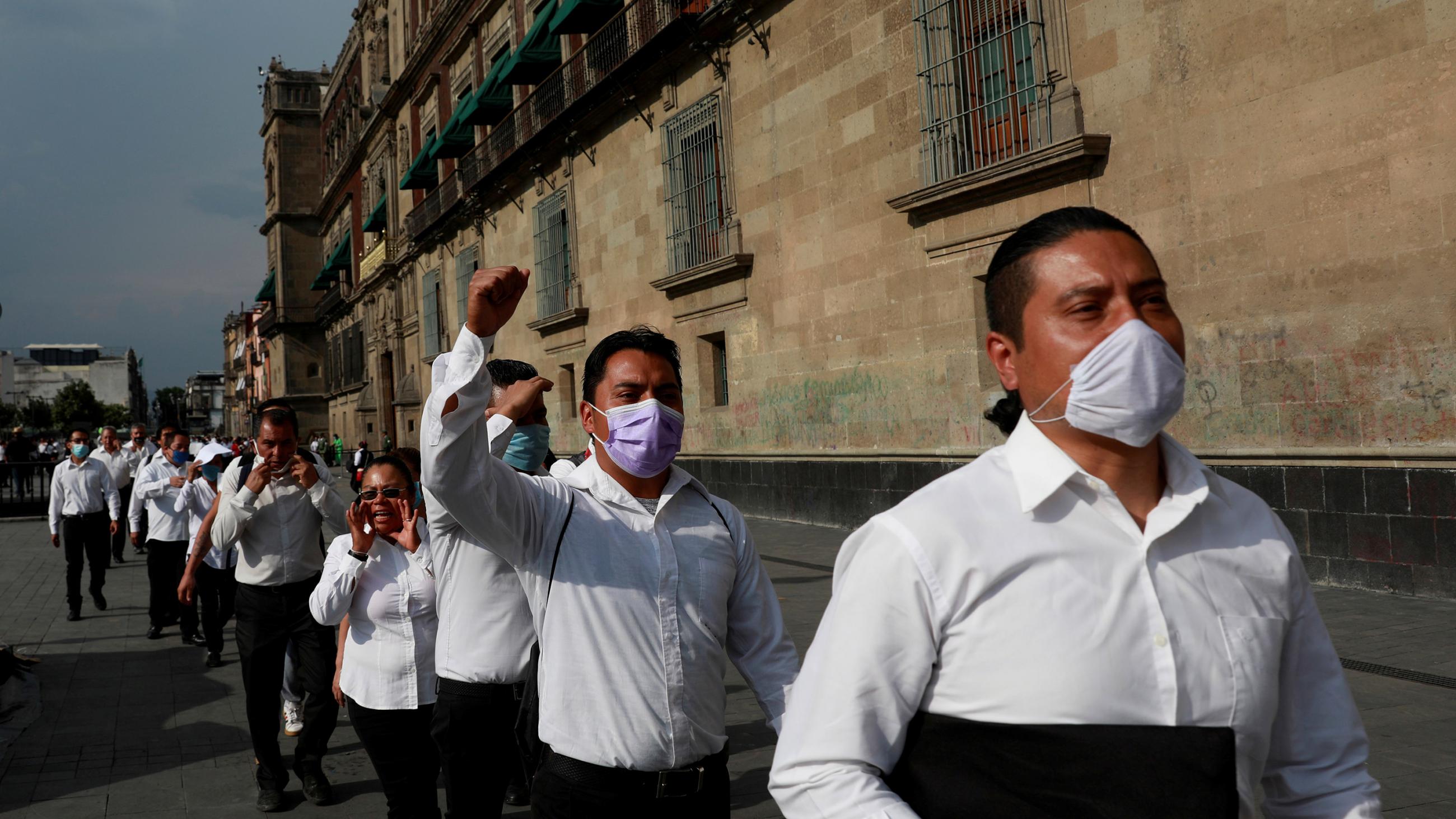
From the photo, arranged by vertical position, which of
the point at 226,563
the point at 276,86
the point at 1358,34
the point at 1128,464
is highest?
the point at 276,86

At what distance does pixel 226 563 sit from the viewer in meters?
8.46

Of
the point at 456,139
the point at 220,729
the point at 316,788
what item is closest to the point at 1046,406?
the point at 316,788

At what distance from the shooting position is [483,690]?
11.4ft

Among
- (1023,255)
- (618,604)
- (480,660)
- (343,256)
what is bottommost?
(480,660)

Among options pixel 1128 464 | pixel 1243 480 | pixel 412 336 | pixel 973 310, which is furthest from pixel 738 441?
pixel 412 336

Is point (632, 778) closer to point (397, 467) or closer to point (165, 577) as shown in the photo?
A: point (397, 467)

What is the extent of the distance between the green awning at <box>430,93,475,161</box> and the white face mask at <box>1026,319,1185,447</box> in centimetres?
2597

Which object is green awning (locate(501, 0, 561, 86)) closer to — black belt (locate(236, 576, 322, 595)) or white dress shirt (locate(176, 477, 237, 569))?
white dress shirt (locate(176, 477, 237, 569))

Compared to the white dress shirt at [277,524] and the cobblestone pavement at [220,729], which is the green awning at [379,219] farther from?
the white dress shirt at [277,524]

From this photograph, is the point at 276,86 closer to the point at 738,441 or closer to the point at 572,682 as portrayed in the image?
the point at 738,441

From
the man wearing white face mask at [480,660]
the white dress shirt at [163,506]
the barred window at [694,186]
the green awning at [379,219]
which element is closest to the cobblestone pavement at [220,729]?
the white dress shirt at [163,506]

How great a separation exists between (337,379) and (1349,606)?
161 feet

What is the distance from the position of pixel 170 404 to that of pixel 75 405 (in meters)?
70.2

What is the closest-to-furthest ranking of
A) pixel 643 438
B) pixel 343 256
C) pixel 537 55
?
pixel 643 438
pixel 537 55
pixel 343 256
